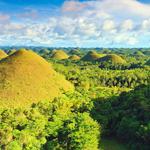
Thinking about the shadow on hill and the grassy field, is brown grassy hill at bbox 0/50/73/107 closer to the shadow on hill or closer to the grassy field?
the shadow on hill

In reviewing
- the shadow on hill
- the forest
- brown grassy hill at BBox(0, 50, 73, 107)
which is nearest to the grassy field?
the forest

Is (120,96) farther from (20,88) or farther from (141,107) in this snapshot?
(20,88)

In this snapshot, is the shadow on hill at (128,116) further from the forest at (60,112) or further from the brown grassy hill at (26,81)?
the brown grassy hill at (26,81)

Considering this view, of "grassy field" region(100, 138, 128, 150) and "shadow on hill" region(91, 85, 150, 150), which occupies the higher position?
"shadow on hill" region(91, 85, 150, 150)

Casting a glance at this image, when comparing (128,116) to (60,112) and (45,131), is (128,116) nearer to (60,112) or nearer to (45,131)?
(60,112)

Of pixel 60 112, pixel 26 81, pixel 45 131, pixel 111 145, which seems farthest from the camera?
pixel 26 81

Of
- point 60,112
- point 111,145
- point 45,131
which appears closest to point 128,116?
point 111,145
